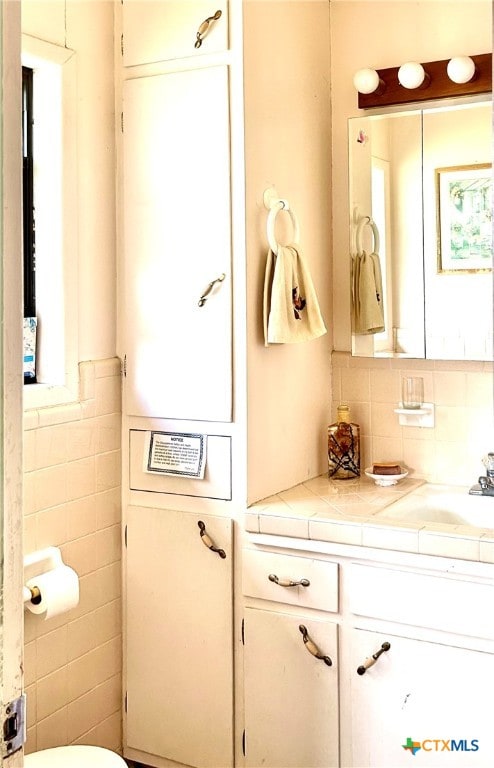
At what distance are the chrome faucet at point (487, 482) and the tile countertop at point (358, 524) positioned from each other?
175 millimetres

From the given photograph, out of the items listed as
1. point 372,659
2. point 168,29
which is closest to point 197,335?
point 168,29

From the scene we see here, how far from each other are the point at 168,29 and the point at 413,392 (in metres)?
1.24

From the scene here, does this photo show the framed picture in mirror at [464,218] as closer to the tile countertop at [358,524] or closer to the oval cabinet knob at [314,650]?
the tile countertop at [358,524]

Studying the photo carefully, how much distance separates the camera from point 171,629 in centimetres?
220

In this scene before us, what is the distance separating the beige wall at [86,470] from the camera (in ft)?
6.61

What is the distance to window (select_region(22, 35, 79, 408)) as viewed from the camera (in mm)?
2068

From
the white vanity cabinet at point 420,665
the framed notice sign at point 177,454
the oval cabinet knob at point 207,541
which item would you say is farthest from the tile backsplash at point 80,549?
the white vanity cabinet at point 420,665

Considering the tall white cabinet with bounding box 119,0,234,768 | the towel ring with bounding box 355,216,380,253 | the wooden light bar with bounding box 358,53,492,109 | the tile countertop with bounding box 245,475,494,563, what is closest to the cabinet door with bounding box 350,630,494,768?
the tile countertop with bounding box 245,475,494,563

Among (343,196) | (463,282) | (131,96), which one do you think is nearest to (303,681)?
(463,282)

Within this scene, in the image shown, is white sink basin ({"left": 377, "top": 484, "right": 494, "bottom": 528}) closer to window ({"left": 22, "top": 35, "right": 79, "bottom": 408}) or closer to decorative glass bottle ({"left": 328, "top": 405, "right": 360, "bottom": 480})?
decorative glass bottle ({"left": 328, "top": 405, "right": 360, "bottom": 480})

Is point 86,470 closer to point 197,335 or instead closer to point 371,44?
point 197,335

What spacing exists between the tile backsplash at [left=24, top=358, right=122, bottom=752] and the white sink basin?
818 millimetres

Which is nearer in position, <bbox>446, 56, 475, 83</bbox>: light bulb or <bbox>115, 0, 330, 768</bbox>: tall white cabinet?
<bbox>115, 0, 330, 768</bbox>: tall white cabinet

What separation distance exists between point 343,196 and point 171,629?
4.60 ft
